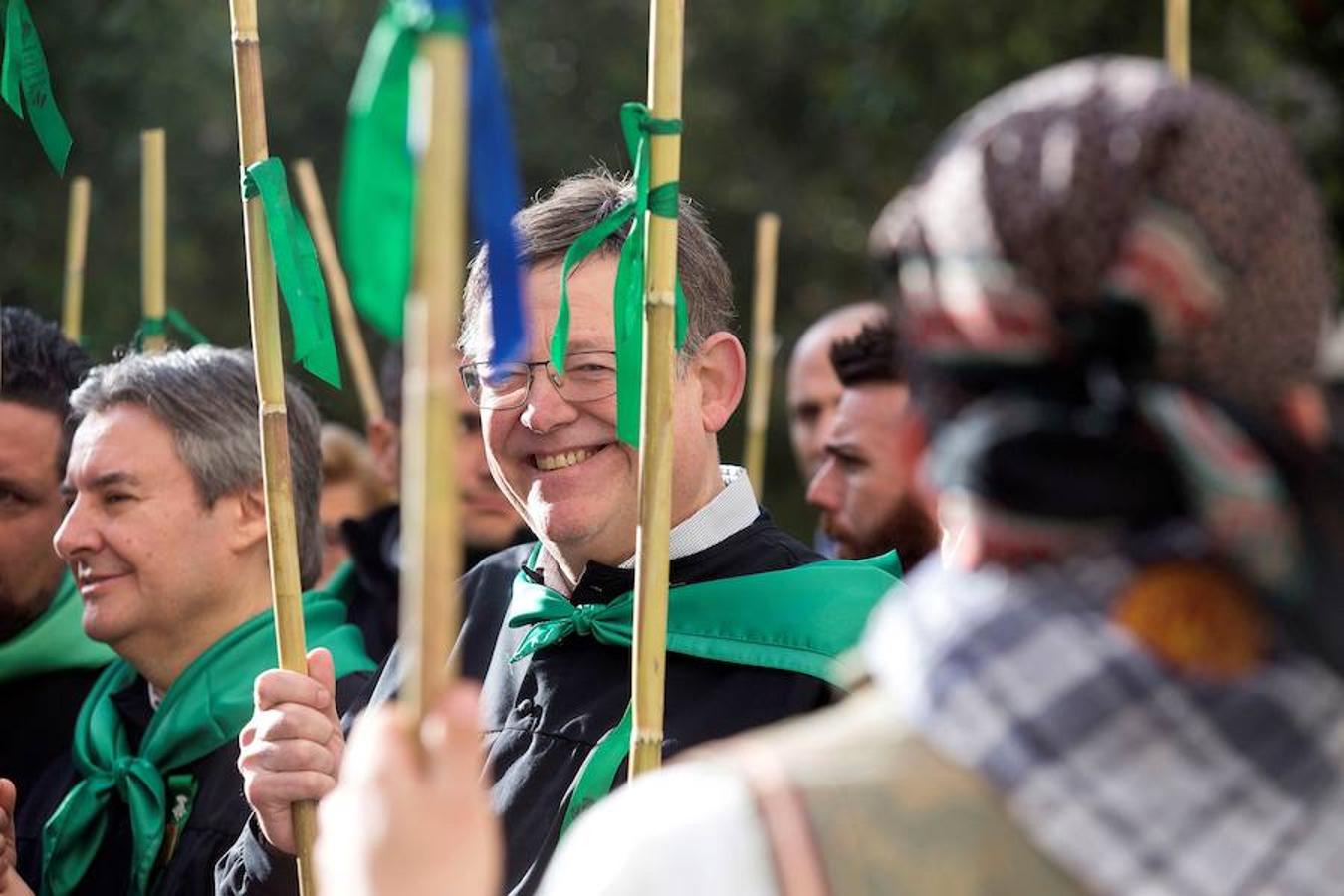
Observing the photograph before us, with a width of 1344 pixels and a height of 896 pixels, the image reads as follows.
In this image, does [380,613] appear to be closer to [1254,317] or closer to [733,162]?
[1254,317]

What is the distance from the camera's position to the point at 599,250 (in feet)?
10.8

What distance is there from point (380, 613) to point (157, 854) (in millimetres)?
1585

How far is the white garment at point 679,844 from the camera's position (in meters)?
1.44

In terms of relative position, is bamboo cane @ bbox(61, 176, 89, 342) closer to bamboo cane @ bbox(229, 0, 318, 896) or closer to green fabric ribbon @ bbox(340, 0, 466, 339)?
bamboo cane @ bbox(229, 0, 318, 896)

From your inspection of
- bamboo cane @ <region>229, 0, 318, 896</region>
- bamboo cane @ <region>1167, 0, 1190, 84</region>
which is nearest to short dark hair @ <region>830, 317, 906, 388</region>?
bamboo cane @ <region>1167, 0, 1190, 84</region>

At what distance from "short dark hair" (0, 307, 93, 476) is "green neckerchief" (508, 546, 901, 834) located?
5.76 ft

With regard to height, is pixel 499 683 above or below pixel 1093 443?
below

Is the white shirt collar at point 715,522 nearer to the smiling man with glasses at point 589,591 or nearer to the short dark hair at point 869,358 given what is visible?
the smiling man with glasses at point 589,591

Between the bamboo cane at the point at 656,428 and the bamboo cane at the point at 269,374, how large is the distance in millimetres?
550

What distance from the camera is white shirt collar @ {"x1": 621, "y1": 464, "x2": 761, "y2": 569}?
319 cm

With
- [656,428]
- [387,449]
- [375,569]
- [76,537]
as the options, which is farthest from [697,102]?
[656,428]

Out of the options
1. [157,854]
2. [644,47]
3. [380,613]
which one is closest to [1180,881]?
[157,854]

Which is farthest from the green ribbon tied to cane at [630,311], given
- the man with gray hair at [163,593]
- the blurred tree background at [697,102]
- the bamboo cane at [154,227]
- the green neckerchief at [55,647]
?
the blurred tree background at [697,102]

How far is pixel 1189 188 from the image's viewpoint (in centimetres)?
143
